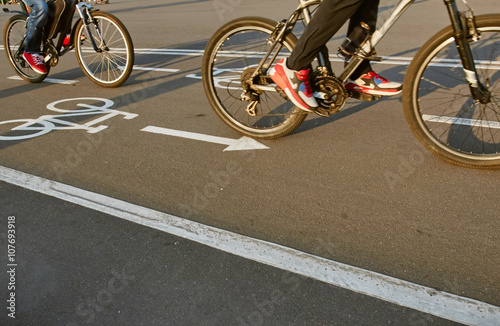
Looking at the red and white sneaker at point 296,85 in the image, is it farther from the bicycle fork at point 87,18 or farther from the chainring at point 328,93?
the bicycle fork at point 87,18

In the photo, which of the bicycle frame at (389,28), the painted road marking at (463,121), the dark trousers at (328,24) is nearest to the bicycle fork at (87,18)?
the bicycle frame at (389,28)

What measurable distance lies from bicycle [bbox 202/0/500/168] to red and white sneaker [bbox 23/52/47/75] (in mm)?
3265

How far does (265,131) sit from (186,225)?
5.24ft

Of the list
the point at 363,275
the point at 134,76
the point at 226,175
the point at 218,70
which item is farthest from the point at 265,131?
the point at 134,76

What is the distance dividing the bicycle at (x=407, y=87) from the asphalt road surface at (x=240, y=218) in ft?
0.70

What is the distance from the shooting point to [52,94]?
6.48 meters

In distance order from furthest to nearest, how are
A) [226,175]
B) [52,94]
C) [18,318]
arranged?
1. [52,94]
2. [226,175]
3. [18,318]

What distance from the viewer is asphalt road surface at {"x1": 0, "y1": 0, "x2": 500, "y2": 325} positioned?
7.80 feet

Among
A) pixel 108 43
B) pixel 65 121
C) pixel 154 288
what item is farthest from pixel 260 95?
pixel 108 43

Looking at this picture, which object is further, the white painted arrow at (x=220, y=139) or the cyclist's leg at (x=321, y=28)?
the white painted arrow at (x=220, y=139)

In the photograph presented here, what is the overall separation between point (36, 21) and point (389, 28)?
203 inches

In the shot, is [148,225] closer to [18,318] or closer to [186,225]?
[186,225]

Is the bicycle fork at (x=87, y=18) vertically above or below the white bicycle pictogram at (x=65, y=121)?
above

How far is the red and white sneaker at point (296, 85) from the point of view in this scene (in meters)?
3.85
